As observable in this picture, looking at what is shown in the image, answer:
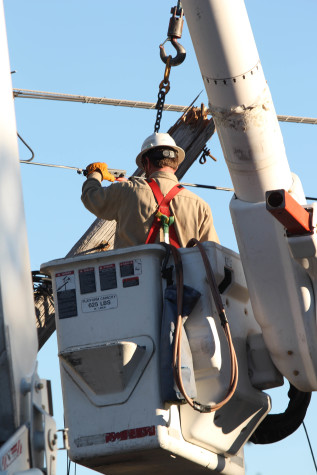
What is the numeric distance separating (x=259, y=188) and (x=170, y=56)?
252 centimetres

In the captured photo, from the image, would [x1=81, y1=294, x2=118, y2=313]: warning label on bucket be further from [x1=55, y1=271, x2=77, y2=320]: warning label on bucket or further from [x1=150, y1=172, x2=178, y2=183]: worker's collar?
[x1=150, y1=172, x2=178, y2=183]: worker's collar

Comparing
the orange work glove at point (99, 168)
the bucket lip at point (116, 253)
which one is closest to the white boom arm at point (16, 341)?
the bucket lip at point (116, 253)

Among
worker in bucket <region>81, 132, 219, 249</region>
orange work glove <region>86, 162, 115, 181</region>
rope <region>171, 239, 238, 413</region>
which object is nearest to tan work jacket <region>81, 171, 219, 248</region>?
worker in bucket <region>81, 132, 219, 249</region>

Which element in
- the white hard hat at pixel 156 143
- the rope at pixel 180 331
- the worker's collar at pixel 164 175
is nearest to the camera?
the rope at pixel 180 331

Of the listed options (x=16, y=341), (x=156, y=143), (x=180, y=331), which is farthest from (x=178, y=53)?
(x=16, y=341)

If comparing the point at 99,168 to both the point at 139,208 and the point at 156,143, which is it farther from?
the point at 139,208

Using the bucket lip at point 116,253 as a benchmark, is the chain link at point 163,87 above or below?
above

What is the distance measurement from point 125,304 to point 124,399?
0.59 metres

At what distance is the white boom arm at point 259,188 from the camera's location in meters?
7.42

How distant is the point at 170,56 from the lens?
976cm

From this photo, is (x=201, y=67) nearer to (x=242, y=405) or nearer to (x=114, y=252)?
(x=114, y=252)

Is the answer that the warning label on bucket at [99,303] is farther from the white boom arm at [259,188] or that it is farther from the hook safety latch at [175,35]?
the hook safety latch at [175,35]

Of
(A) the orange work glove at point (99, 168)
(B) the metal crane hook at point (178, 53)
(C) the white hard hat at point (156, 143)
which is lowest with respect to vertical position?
(A) the orange work glove at point (99, 168)

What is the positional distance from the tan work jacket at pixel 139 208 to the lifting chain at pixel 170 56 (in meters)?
1.56
